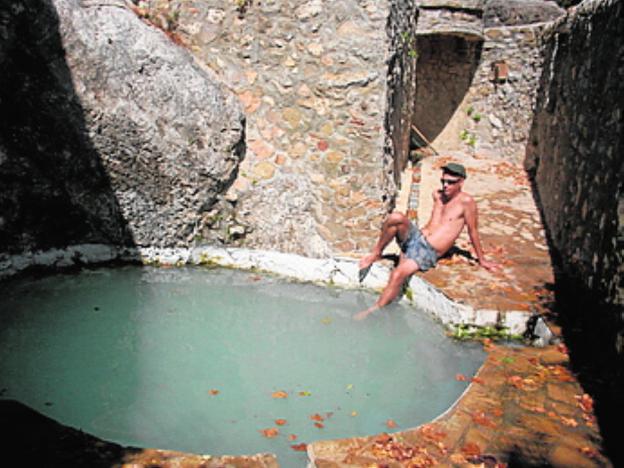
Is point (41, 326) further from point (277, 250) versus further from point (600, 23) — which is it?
point (600, 23)

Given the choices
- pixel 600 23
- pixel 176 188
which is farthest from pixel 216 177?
pixel 600 23

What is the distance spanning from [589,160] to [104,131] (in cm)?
506

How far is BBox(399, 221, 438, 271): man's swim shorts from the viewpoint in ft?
17.7

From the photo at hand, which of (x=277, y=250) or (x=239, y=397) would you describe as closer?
(x=239, y=397)

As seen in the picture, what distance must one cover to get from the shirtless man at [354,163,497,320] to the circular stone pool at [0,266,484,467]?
0.29m

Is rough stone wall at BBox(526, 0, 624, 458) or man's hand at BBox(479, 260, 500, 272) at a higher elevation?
rough stone wall at BBox(526, 0, 624, 458)

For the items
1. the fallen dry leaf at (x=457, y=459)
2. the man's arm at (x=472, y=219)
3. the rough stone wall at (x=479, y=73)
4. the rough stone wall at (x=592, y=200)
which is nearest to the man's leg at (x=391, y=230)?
the man's arm at (x=472, y=219)

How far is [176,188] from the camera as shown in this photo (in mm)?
6301

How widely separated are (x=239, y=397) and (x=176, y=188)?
297 cm

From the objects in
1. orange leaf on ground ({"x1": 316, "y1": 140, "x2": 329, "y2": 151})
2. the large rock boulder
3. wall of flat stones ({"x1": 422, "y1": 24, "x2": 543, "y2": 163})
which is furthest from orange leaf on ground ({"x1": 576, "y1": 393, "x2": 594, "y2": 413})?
wall of flat stones ({"x1": 422, "y1": 24, "x2": 543, "y2": 163})

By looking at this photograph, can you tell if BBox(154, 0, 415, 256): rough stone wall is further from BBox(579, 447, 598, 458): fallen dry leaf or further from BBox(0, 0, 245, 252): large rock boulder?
BBox(579, 447, 598, 458): fallen dry leaf

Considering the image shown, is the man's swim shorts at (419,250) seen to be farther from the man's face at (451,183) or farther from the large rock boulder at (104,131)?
the large rock boulder at (104,131)

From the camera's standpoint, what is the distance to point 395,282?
535 centimetres

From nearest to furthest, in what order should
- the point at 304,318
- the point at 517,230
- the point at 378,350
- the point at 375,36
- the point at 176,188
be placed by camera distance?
1. the point at 378,350
2. the point at 304,318
3. the point at 375,36
4. the point at 176,188
5. the point at 517,230
